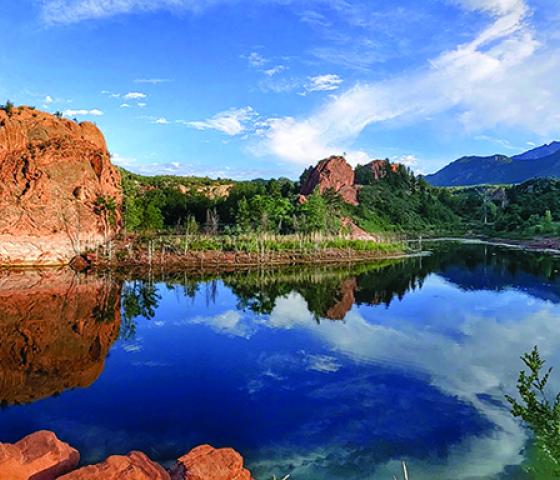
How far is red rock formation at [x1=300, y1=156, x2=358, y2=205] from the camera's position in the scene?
64.2 meters

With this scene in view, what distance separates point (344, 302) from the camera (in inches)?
843

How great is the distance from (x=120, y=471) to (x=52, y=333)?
1173 centimetres

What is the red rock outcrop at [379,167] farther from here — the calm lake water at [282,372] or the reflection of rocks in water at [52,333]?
the reflection of rocks in water at [52,333]

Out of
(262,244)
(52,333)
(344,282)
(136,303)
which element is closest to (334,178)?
(262,244)

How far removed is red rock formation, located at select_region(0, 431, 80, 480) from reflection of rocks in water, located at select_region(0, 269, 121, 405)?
524 cm

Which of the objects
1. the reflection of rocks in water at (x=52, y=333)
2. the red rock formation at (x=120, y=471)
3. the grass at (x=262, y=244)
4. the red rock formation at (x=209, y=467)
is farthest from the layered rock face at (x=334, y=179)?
the red rock formation at (x=120, y=471)

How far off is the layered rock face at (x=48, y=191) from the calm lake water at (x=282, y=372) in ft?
24.2

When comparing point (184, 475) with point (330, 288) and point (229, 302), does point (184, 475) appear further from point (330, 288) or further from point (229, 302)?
point (330, 288)

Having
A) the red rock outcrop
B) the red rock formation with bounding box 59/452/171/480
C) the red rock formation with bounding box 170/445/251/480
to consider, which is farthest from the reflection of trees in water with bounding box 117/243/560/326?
the red rock outcrop

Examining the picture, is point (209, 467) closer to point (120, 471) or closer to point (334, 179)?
point (120, 471)

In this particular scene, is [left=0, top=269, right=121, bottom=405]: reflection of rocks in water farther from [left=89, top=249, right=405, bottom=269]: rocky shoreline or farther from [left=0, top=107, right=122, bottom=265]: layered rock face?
[left=0, top=107, right=122, bottom=265]: layered rock face

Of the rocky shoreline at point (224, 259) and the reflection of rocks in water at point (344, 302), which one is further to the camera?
the rocky shoreline at point (224, 259)

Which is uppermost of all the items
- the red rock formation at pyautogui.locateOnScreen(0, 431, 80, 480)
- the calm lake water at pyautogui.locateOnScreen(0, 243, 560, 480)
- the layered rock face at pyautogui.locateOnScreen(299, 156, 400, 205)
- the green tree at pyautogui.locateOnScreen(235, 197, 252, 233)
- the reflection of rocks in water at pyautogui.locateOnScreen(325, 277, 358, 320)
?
the layered rock face at pyautogui.locateOnScreen(299, 156, 400, 205)

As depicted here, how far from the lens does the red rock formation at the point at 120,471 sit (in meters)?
4.75
